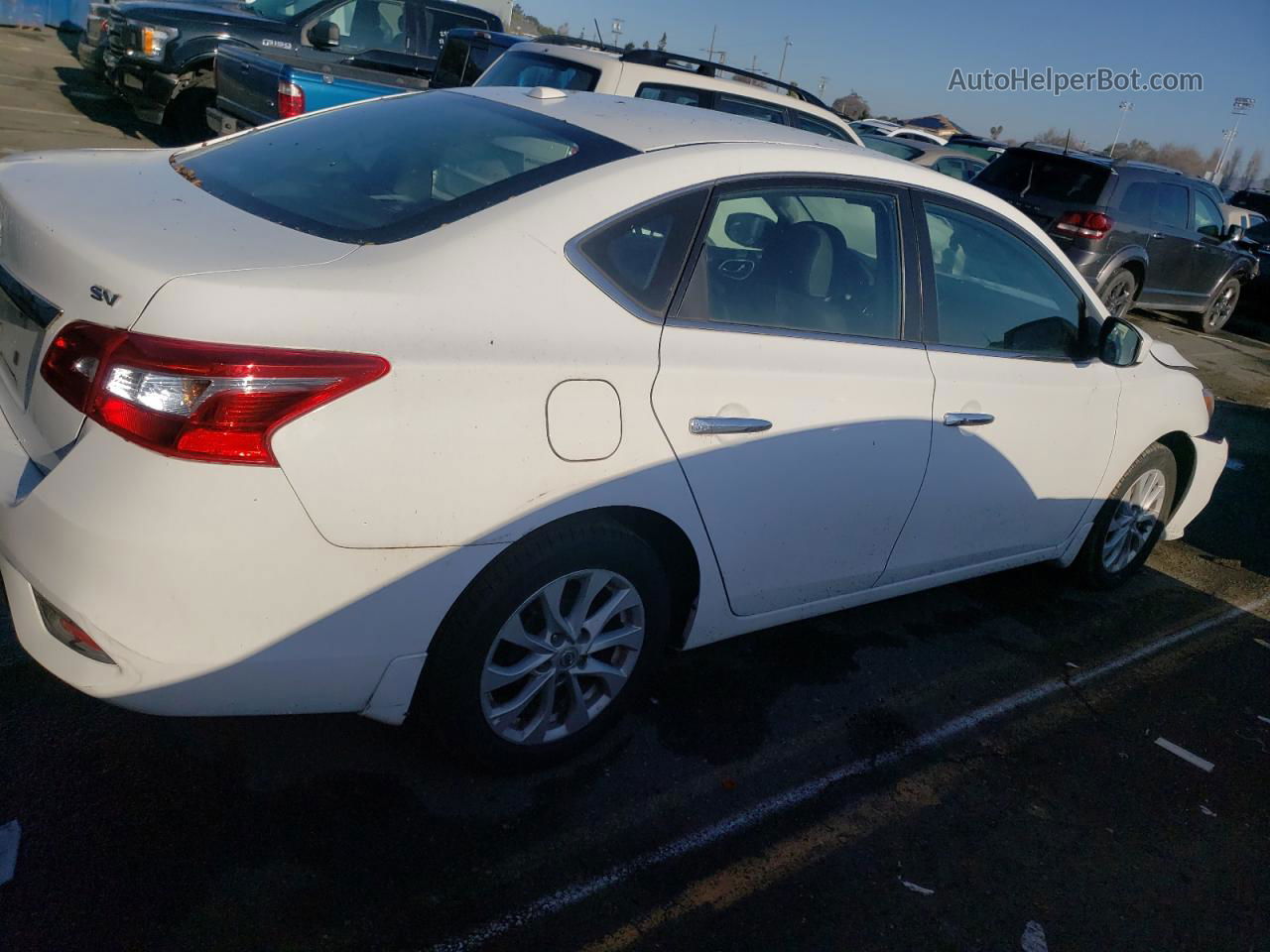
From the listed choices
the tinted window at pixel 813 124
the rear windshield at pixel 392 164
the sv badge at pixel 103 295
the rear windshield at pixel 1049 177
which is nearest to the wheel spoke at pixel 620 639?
the rear windshield at pixel 392 164

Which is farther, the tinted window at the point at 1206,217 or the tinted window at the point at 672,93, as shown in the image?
the tinted window at the point at 1206,217

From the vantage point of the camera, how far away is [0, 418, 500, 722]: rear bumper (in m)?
2.04

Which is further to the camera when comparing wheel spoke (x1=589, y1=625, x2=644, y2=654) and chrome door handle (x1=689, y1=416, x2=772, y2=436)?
wheel spoke (x1=589, y1=625, x2=644, y2=654)

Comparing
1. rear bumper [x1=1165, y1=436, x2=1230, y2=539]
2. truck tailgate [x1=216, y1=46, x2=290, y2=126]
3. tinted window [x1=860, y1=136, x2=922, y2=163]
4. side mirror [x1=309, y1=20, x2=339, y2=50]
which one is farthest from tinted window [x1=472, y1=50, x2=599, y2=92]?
tinted window [x1=860, y1=136, x2=922, y2=163]

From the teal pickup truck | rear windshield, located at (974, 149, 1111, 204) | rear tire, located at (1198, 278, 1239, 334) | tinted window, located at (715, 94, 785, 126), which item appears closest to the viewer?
tinted window, located at (715, 94, 785, 126)

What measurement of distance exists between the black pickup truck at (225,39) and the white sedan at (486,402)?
8185 mm

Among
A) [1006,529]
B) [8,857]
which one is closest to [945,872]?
[1006,529]

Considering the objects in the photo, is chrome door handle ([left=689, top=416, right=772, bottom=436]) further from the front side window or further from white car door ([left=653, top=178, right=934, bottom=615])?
the front side window

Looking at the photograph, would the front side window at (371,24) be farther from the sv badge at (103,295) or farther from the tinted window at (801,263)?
the sv badge at (103,295)

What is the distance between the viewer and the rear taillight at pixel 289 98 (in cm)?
773

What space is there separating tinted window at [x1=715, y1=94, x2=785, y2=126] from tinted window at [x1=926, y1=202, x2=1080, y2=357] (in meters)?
3.91

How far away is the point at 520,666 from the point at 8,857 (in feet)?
3.91

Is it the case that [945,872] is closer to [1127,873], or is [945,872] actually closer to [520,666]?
[1127,873]

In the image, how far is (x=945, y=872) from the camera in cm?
279
